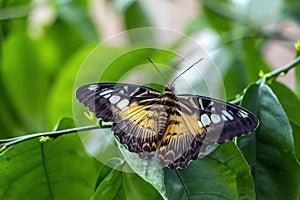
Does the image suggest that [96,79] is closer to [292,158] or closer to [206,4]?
[292,158]

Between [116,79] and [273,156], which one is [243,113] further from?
[116,79]

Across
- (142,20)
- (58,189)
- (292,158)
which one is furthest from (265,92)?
(142,20)

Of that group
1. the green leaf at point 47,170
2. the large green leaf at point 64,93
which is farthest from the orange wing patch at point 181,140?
the large green leaf at point 64,93

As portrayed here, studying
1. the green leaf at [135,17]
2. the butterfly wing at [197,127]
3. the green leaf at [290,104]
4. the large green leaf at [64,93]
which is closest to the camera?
the butterfly wing at [197,127]

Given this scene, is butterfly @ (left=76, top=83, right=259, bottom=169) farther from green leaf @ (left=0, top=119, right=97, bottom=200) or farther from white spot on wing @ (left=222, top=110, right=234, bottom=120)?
green leaf @ (left=0, top=119, right=97, bottom=200)

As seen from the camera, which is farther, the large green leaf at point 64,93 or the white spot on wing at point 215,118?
the large green leaf at point 64,93

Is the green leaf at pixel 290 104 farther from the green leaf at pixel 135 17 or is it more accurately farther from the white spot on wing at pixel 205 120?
the green leaf at pixel 135 17
